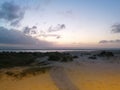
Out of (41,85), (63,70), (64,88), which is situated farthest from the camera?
(63,70)

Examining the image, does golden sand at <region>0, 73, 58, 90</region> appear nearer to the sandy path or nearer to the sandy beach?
the sandy beach

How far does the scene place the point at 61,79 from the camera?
12086 millimetres

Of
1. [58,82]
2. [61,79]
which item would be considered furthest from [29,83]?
[61,79]

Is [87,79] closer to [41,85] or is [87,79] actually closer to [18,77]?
[41,85]

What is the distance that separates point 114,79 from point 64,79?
287 centimetres

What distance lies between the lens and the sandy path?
1024cm

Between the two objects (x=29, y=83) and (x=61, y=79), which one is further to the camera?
(x=61, y=79)

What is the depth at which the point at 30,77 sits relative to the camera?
12664 millimetres

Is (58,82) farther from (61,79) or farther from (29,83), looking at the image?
(29,83)

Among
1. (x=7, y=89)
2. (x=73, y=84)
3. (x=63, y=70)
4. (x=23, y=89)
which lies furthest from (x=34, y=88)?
(x=63, y=70)

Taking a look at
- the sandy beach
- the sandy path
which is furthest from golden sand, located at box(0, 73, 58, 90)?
the sandy path

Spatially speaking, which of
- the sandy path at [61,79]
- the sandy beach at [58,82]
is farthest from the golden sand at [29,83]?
the sandy path at [61,79]

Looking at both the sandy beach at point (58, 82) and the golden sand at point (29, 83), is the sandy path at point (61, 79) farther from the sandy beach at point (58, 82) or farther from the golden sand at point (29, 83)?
the golden sand at point (29, 83)

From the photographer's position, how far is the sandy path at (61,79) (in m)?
10.2
